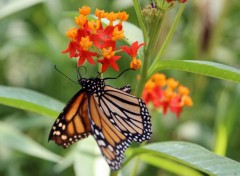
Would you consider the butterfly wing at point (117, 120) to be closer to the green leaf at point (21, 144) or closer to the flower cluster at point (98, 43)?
the flower cluster at point (98, 43)

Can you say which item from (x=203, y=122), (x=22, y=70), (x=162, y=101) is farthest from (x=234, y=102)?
(x=22, y=70)

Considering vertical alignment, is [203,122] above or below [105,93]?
below

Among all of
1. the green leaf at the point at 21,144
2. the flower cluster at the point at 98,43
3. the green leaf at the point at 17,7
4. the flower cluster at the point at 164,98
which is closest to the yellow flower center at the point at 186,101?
the flower cluster at the point at 164,98

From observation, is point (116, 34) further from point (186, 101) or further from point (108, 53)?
point (186, 101)

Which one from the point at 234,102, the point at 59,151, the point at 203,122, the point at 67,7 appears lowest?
the point at 59,151

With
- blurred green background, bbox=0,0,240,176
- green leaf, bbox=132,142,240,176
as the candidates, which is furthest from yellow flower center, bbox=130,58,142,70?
blurred green background, bbox=0,0,240,176

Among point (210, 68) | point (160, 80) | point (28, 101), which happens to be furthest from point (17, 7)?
point (210, 68)

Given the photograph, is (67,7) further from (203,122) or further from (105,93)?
(105,93)
